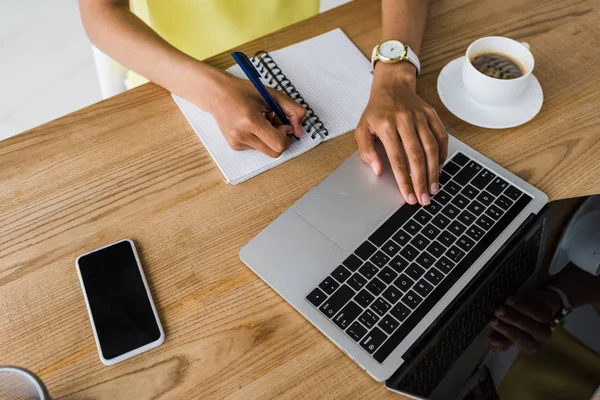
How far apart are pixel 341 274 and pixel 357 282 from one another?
22mm

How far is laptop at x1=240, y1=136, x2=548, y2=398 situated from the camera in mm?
691

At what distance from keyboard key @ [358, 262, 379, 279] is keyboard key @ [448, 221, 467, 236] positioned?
117 millimetres

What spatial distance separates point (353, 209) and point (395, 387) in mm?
239

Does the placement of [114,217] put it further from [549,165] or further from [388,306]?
[549,165]

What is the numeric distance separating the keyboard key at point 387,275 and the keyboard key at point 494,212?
16 cm

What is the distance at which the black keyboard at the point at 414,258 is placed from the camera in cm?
70

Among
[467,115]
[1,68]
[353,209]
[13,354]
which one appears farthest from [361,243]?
[1,68]

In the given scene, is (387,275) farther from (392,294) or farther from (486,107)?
(486,107)

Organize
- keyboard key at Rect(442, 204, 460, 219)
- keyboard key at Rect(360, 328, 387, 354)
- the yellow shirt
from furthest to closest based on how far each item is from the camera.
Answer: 1. the yellow shirt
2. keyboard key at Rect(442, 204, 460, 219)
3. keyboard key at Rect(360, 328, 387, 354)

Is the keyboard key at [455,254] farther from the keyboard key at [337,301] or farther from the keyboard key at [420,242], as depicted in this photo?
the keyboard key at [337,301]

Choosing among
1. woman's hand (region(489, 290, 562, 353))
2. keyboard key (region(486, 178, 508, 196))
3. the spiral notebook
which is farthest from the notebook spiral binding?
woman's hand (region(489, 290, 562, 353))

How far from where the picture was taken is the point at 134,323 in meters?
0.71

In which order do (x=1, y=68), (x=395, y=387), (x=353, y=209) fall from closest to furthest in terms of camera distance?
(x=395, y=387) → (x=353, y=209) → (x=1, y=68)

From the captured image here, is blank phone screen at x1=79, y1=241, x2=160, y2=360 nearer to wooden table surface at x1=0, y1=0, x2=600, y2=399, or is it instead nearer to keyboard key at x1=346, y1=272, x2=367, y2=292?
wooden table surface at x1=0, y1=0, x2=600, y2=399
